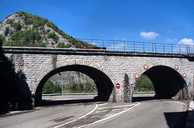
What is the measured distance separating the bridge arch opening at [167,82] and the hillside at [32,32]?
37067mm

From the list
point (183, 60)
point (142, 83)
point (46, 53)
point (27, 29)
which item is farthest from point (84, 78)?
point (46, 53)

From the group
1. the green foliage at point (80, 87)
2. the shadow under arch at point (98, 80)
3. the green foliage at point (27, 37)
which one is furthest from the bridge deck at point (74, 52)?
the green foliage at point (27, 37)

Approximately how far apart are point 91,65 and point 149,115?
11.2 m

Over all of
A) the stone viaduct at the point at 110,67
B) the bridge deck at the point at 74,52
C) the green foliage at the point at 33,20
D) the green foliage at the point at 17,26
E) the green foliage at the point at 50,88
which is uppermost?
the green foliage at the point at 33,20

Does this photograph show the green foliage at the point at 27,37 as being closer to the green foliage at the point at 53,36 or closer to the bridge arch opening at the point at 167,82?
the green foliage at the point at 53,36

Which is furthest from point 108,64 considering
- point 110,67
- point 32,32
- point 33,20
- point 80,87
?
point 33,20

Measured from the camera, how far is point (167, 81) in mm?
41500

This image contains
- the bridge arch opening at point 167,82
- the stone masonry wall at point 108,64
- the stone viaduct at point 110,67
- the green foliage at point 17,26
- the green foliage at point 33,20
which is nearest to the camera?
the stone masonry wall at point 108,64

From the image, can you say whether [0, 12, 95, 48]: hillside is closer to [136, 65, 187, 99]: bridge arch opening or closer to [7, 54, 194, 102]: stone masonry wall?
[136, 65, 187, 99]: bridge arch opening

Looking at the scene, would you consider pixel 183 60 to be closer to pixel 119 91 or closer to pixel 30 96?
pixel 119 91

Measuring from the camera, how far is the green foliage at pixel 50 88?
66.8 metres

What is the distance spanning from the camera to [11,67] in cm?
2933

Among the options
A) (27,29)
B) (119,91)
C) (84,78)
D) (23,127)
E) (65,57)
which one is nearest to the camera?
(23,127)

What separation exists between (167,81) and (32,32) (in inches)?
1985
